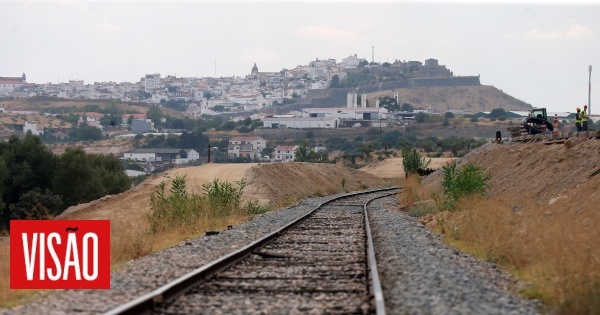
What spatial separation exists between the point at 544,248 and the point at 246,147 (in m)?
138

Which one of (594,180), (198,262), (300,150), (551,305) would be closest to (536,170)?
(594,180)

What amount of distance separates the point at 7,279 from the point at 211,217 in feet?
41.1

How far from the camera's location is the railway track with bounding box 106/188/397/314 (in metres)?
10.2

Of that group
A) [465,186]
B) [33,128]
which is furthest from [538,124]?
[33,128]

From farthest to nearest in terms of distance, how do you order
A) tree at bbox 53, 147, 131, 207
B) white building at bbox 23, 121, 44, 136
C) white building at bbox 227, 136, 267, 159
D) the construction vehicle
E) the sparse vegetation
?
white building at bbox 23, 121, 44, 136 → white building at bbox 227, 136, 267, 159 → tree at bbox 53, 147, 131, 207 → the construction vehicle → the sparse vegetation

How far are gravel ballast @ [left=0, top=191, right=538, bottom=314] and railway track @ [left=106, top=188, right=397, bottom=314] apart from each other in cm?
37

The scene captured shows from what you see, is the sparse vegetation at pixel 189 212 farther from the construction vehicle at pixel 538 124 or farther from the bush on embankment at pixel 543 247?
the construction vehicle at pixel 538 124

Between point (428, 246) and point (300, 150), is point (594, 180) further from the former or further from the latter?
point (300, 150)

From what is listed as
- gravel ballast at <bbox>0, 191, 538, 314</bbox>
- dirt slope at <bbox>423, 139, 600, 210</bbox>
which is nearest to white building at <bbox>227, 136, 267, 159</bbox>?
dirt slope at <bbox>423, 139, 600, 210</bbox>

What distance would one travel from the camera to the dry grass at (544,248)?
34.0 ft

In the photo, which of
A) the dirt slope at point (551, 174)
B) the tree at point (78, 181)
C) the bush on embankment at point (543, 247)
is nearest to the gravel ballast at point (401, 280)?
the bush on embankment at point (543, 247)

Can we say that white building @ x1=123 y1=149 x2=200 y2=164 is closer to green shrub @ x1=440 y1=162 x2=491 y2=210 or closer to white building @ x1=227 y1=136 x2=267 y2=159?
white building @ x1=227 y1=136 x2=267 y2=159

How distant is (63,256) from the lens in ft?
40.7

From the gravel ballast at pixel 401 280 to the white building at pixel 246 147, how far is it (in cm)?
12204
